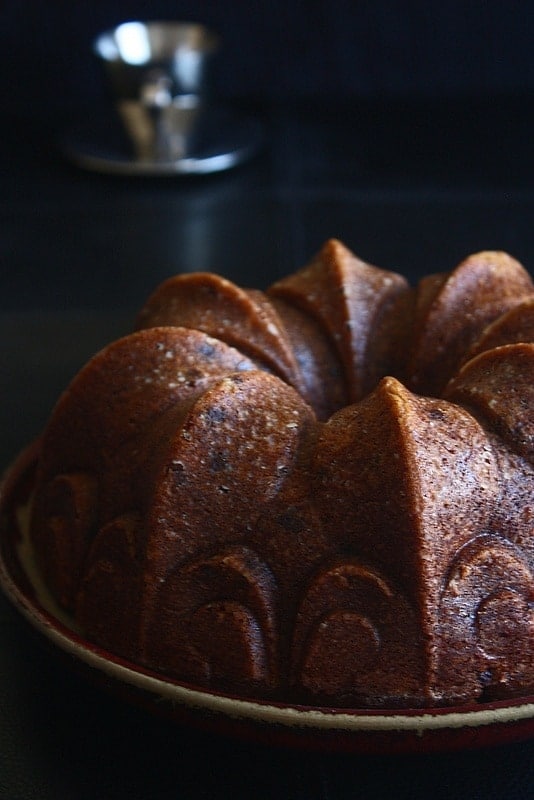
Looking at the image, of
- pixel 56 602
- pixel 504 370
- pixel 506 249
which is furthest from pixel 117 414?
pixel 506 249

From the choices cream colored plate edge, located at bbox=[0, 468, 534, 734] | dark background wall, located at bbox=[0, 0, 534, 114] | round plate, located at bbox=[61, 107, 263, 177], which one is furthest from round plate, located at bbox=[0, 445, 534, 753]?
dark background wall, located at bbox=[0, 0, 534, 114]

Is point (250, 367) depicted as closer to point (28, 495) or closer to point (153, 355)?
point (153, 355)

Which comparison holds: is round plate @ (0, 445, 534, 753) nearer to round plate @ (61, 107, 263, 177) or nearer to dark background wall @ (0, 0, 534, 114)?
round plate @ (61, 107, 263, 177)

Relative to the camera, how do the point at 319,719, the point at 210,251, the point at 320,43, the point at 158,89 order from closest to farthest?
1. the point at 319,719
2. the point at 210,251
3. the point at 158,89
4. the point at 320,43

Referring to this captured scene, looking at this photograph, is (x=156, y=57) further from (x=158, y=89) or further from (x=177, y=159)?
(x=177, y=159)

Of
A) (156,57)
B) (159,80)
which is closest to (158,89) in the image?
(159,80)

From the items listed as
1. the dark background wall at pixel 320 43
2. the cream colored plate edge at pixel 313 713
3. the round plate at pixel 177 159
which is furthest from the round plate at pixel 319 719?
the dark background wall at pixel 320 43

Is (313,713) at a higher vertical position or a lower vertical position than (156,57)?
lower

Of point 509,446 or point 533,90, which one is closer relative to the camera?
point 509,446
